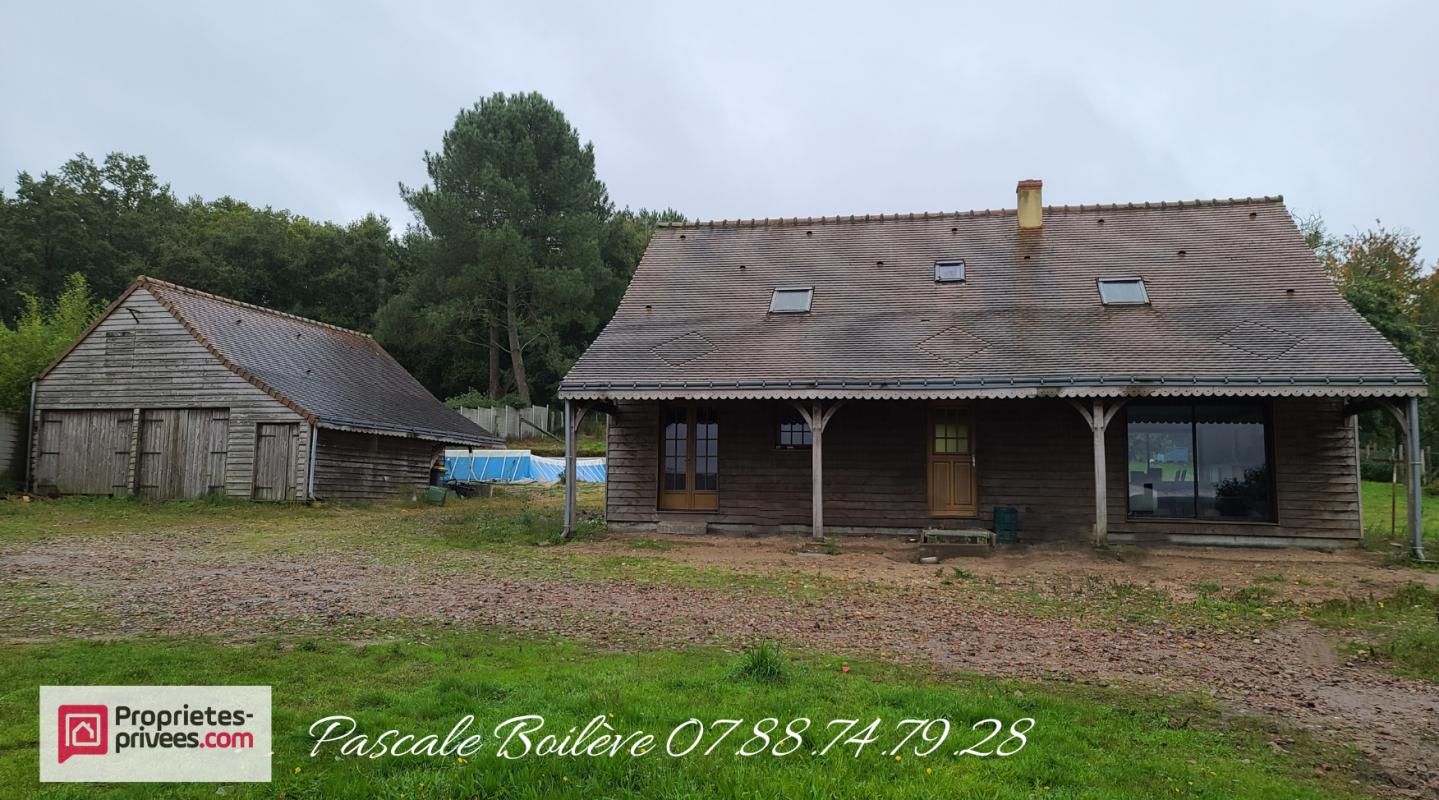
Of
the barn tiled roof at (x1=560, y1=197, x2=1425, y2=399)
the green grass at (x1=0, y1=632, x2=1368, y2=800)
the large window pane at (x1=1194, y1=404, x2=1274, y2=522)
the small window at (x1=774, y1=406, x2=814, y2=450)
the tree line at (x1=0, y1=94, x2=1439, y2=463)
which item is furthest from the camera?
the tree line at (x1=0, y1=94, x2=1439, y2=463)

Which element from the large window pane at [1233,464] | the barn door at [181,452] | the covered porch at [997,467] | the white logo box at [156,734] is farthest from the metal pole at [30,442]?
the large window pane at [1233,464]

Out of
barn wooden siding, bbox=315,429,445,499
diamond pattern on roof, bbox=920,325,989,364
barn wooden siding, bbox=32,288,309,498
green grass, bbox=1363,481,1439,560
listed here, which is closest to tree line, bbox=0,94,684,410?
barn wooden siding, bbox=315,429,445,499

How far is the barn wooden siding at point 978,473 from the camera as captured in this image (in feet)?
43.8

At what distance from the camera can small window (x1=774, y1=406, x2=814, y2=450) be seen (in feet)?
49.5

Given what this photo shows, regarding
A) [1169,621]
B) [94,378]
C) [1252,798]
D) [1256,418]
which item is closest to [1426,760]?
[1252,798]

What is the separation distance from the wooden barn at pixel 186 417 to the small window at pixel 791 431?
10.7 meters

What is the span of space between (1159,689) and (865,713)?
7.68ft

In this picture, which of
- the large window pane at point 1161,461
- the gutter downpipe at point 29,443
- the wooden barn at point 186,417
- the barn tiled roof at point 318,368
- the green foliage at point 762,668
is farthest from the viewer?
the gutter downpipe at point 29,443

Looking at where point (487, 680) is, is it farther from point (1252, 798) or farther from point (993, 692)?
point (1252, 798)

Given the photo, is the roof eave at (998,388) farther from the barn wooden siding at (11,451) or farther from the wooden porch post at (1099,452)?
the barn wooden siding at (11,451)

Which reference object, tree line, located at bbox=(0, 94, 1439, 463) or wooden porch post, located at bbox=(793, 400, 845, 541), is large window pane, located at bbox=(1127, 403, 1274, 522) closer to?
wooden porch post, located at bbox=(793, 400, 845, 541)

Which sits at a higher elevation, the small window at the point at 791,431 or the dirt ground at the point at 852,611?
the small window at the point at 791,431

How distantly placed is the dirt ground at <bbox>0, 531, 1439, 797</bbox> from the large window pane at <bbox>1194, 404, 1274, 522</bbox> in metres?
1.00

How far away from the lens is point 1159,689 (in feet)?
18.4
